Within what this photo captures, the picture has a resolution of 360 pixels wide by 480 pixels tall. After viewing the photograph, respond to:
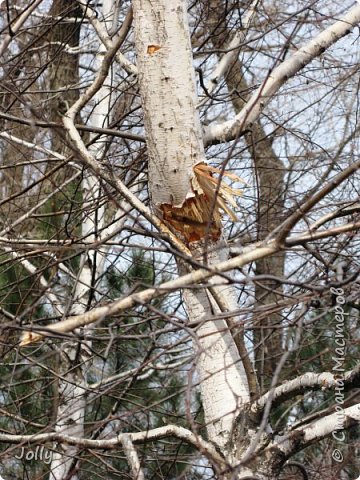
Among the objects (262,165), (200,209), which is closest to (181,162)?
(200,209)

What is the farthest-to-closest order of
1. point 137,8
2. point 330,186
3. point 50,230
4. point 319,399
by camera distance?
point 319,399 < point 50,230 < point 137,8 < point 330,186

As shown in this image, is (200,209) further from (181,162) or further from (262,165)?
(262,165)

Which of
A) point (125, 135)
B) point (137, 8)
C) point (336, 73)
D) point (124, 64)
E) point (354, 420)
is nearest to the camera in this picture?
point (354, 420)

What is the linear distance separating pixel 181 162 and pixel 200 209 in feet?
0.59

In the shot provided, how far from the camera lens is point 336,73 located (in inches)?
190

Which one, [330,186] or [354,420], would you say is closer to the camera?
[330,186]

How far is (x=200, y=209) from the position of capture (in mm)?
2895

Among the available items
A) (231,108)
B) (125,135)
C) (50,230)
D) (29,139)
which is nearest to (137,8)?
(125,135)

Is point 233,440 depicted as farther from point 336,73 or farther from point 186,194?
point 336,73

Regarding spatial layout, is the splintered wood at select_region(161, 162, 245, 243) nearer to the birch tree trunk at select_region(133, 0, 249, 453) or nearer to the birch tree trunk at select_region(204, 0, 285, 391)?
the birch tree trunk at select_region(133, 0, 249, 453)

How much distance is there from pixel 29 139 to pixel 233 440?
13.2 feet

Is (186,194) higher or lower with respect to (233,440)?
higher

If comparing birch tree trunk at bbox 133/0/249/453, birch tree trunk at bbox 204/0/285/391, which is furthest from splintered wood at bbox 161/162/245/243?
birch tree trunk at bbox 204/0/285/391

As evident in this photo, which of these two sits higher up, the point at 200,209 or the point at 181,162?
the point at 181,162
